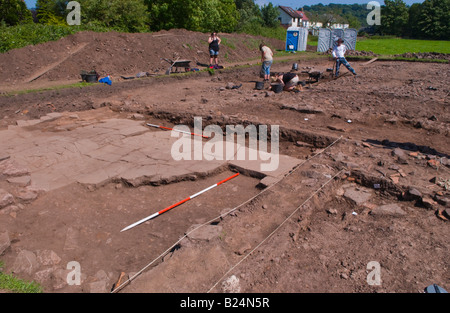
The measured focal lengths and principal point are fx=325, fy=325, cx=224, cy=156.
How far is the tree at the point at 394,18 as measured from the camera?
47.9m

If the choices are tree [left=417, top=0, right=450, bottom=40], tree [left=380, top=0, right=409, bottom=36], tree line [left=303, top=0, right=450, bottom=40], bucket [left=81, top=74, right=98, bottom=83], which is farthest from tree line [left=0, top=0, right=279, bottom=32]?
tree [left=380, top=0, right=409, bottom=36]

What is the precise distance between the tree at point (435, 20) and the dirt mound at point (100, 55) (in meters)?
36.6

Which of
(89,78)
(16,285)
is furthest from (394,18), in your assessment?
(16,285)

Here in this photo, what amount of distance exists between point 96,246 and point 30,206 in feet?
4.19

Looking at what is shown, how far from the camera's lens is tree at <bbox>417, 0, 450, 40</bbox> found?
41.3 metres

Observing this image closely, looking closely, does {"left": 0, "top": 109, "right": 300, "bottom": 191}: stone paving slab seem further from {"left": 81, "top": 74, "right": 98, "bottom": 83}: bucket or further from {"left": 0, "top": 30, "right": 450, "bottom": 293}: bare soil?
{"left": 81, "top": 74, "right": 98, "bottom": 83}: bucket

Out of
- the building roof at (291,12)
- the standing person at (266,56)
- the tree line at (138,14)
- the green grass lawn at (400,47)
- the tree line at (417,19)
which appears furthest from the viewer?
the building roof at (291,12)

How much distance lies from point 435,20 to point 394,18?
696cm

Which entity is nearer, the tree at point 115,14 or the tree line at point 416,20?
the tree at point 115,14

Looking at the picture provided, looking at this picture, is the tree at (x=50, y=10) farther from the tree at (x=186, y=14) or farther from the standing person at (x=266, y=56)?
the standing person at (x=266, y=56)

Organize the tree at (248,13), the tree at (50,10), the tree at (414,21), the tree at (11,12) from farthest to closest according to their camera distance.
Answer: the tree at (414,21)
the tree at (248,13)
the tree at (50,10)
the tree at (11,12)

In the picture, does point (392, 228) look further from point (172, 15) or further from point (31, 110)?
point (172, 15)

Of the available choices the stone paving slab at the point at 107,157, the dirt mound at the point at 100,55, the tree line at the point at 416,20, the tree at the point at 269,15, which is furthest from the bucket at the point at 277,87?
the tree line at the point at 416,20
